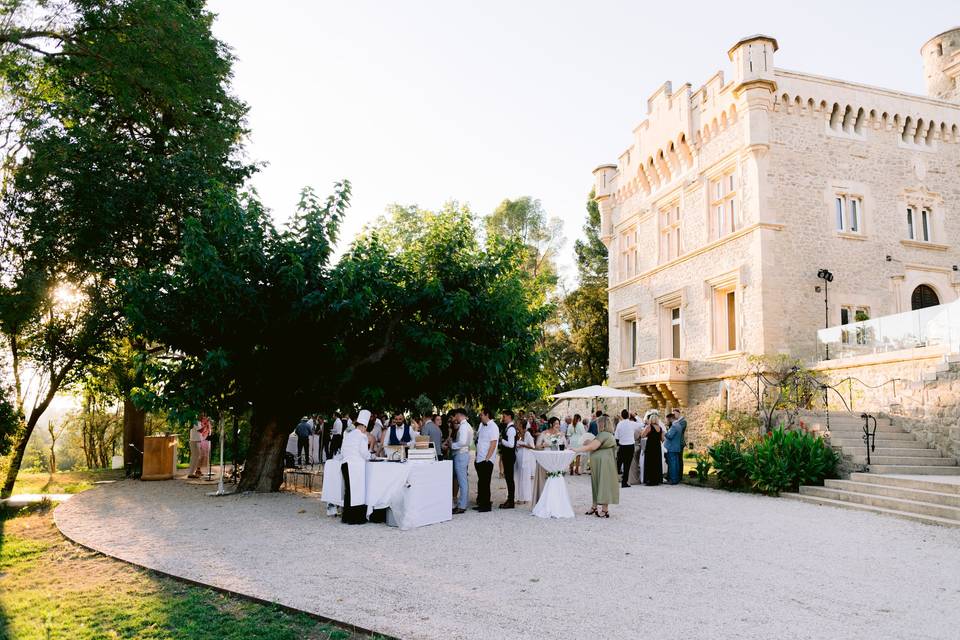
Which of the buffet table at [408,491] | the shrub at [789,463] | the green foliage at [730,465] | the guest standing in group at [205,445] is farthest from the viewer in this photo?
the guest standing in group at [205,445]

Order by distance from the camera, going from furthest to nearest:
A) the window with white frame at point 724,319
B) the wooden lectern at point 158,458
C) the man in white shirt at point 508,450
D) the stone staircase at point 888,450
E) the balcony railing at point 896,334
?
the window with white frame at point 724,319, the wooden lectern at point 158,458, the balcony railing at point 896,334, the stone staircase at point 888,450, the man in white shirt at point 508,450

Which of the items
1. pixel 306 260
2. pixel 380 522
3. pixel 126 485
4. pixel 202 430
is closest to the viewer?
pixel 380 522

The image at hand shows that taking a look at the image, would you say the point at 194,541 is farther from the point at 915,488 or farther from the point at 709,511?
the point at 915,488

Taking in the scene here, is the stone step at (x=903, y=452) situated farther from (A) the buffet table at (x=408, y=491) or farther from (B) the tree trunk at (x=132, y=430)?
(B) the tree trunk at (x=132, y=430)

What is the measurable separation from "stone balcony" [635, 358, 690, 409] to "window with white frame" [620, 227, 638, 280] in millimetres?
5777

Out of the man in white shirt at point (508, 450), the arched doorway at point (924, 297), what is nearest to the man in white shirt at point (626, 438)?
the man in white shirt at point (508, 450)

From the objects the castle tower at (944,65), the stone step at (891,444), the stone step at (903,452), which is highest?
the castle tower at (944,65)

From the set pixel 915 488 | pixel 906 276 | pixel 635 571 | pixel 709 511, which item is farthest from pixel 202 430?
pixel 906 276

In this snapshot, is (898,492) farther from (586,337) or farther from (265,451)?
(586,337)

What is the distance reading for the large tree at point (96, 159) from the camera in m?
12.8

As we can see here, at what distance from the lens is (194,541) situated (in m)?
8.20

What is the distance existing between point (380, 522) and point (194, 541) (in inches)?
105

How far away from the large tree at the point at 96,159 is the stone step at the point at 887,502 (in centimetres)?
1243

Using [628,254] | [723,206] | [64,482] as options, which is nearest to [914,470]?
[723,206]
